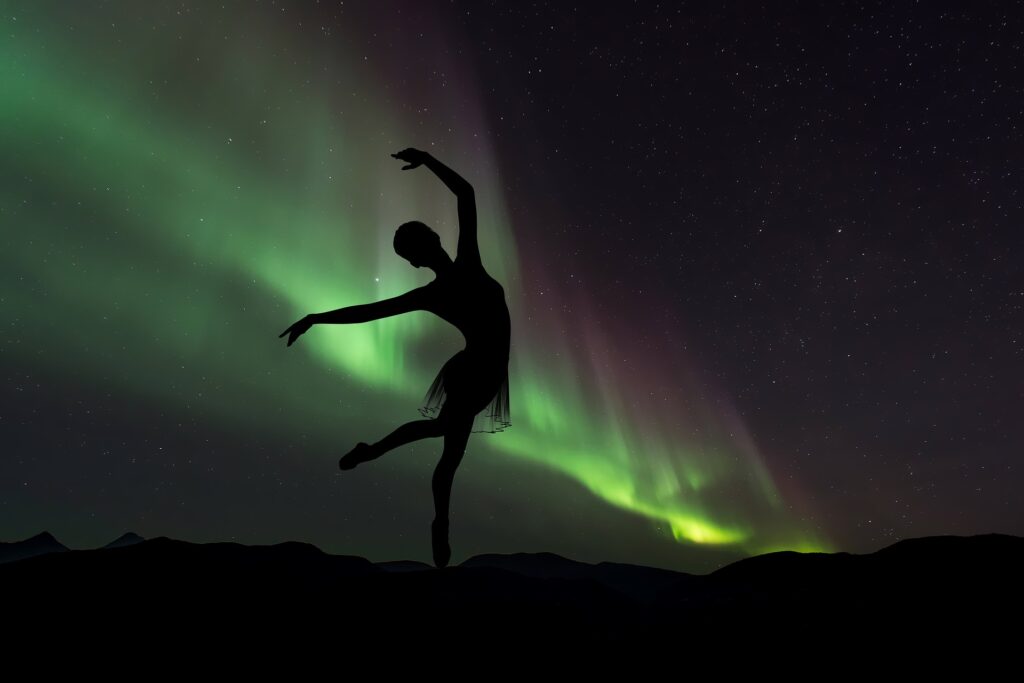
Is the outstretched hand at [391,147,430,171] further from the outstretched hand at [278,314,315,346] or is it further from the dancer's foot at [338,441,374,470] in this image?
the dancer's foot at [338,441,374,470]

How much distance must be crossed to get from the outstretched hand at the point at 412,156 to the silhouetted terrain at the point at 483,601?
129 inches

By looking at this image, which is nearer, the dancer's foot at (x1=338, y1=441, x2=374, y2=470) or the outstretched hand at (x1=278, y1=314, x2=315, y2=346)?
the outstretched hand at (x1=278, y1=314, x2=315, y2=346)

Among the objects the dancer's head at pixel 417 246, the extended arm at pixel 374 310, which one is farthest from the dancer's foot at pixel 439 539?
the dancer's head at pixel 417 246

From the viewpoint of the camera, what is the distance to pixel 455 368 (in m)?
4.85

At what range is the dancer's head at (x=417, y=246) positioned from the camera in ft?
15.8

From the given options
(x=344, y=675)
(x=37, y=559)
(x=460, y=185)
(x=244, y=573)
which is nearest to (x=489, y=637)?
(x=344, y=675)

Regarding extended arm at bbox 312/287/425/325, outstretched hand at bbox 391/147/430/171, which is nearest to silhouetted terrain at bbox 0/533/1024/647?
extended arm at bbox 312/287/425/325

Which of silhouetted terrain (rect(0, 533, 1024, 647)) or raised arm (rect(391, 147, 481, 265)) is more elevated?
raised arm (rect(391, 147, 481, 265))

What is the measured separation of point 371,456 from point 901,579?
3.85 meters

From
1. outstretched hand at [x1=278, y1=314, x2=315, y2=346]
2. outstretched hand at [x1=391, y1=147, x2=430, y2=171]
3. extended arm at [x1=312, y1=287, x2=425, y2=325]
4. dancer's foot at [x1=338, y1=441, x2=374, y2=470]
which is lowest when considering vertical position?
dancer's foot at [x1=338, y1=441, x2=374, y2=470]

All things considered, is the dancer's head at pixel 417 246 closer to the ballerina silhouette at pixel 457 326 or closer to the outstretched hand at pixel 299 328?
the ballerina silhouette at pixel 457 326

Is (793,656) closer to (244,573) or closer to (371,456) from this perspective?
(371,456)

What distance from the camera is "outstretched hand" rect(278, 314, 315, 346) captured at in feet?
13.1

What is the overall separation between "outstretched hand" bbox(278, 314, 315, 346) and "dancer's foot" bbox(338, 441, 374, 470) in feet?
3.48
